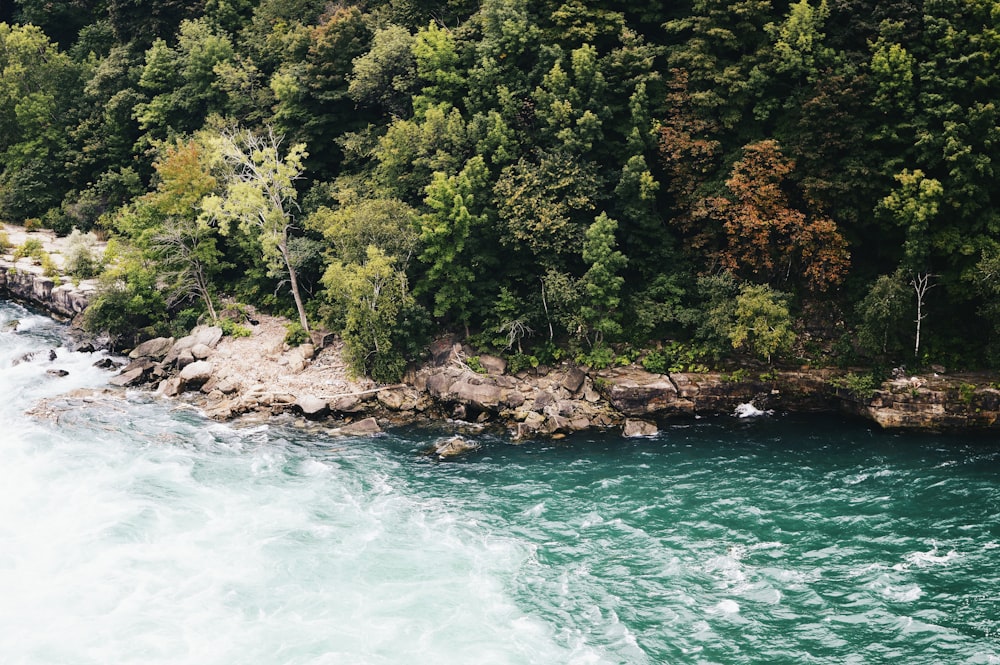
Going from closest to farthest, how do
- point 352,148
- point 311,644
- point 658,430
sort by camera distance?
point 311,644, point 658,430, point 352,148

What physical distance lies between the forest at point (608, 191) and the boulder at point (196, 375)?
560cm

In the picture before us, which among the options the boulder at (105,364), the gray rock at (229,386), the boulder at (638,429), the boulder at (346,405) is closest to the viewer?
the boulder at (638,429)

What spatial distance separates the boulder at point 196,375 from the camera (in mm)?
50812

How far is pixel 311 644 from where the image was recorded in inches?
1145

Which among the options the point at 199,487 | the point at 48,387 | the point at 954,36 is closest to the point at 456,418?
the point at 199,487

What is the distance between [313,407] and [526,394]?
40.9 feet

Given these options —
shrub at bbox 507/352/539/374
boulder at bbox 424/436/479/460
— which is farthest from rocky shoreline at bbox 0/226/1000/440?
boulder at bbox 424/436/479/460

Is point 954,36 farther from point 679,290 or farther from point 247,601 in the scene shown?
point 247,601

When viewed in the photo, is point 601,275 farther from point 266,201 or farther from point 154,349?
point 154,349

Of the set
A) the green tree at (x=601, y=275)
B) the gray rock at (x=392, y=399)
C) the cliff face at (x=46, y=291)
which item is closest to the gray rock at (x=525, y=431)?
the green tree at (x=601, y=275)

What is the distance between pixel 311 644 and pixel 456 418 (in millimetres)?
18382

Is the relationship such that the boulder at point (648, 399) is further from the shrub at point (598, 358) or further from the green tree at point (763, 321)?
the green tree at point (763, 321)

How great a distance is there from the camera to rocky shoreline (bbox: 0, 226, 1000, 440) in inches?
1607

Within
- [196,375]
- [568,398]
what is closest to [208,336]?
[196,375]
